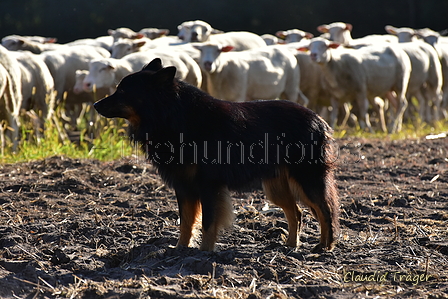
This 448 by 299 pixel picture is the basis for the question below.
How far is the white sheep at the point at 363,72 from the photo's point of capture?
12430 millimetres

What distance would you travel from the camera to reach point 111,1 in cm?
2339

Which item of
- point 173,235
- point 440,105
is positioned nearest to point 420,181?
point 173,235

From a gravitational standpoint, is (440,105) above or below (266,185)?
below

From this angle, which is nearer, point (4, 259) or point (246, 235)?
point (4, 259)

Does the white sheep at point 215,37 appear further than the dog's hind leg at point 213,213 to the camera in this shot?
Yes

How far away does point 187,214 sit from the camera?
425 centimetres

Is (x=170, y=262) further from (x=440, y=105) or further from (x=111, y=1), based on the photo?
(x=111, y=1)

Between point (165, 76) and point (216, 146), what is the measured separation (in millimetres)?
589

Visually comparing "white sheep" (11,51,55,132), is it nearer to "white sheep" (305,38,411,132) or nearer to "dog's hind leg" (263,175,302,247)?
"white sheep" (305,38,411,132)

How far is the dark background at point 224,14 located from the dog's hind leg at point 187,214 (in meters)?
19.9

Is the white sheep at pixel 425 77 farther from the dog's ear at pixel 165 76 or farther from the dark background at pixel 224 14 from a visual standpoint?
the dog's ear at pixel 165 76

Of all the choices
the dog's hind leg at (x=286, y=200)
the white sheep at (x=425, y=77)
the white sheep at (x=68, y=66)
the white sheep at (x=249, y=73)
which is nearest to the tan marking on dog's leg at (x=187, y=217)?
the dog's hind leg at (x=286, y=200)

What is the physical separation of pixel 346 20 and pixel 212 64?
15.5 m

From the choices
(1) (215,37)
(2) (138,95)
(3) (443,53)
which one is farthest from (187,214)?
(3) (443,53)
